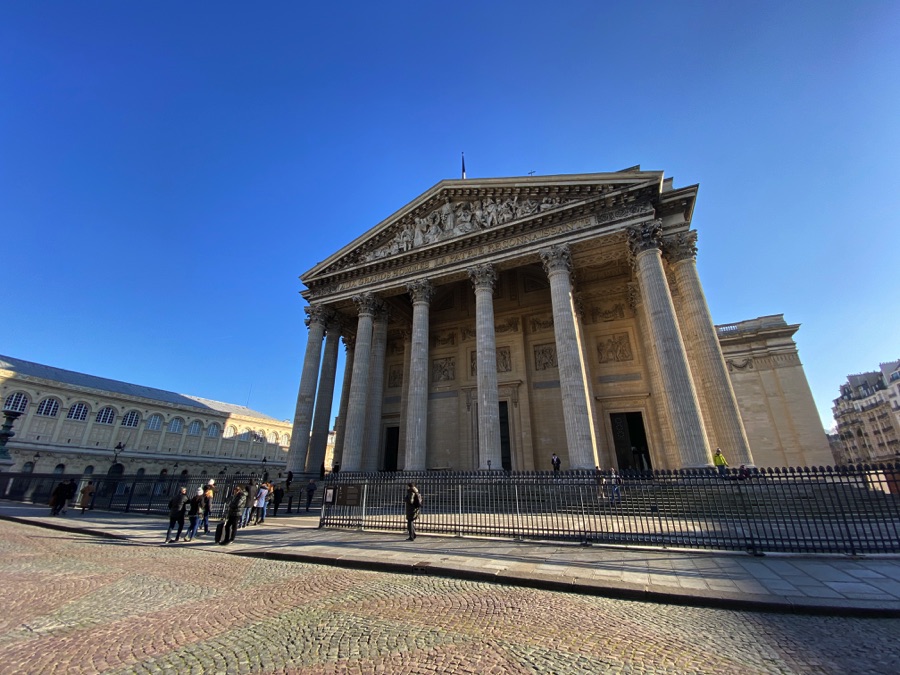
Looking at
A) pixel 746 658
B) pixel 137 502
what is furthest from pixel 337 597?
pixel 137 502

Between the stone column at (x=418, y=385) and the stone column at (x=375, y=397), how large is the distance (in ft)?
9.51

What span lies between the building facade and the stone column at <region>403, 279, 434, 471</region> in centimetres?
1959

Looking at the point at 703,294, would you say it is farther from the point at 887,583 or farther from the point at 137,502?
the point at 137,502

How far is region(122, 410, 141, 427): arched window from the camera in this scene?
4016 cm

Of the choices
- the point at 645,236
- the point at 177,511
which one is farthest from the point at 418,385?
the point at 645,236

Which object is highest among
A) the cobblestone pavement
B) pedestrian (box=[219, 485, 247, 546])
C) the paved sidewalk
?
pedestrian (box=[219, 485, 247, 546])

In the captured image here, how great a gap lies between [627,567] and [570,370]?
948 centimetres

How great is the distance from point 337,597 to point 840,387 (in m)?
89.7

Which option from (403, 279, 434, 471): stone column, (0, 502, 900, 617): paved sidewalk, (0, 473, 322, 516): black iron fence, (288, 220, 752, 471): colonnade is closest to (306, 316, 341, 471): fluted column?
(288, 220, 752, 471): colonnade

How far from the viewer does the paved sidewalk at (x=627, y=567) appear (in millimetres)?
4438

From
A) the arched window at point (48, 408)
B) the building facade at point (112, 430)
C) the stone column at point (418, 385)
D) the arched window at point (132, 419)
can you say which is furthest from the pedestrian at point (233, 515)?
the arched window at point (132, 419)

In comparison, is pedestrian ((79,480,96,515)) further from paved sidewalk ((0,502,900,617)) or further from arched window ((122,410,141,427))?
arched window ((122,410,141,427))

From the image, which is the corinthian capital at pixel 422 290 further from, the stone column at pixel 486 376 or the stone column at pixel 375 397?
the stone column at pixel 375 397

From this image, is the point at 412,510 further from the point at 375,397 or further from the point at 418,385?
the point at 375,397
